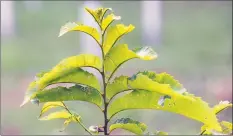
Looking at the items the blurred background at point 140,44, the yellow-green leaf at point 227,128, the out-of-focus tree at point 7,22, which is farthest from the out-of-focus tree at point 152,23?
the yellow-green leaf at point 227,128

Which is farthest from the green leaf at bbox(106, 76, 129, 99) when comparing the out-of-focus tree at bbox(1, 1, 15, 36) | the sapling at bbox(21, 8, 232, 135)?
the out-of-focus tree at bbox(1, 1, 15, 36)

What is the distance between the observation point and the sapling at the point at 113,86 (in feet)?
1.03

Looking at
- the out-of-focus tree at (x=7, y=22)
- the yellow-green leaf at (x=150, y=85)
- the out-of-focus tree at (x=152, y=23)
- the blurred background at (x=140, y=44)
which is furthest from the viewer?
the out-of-focus tree at (x=152, y=23)

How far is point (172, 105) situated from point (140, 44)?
3.58m

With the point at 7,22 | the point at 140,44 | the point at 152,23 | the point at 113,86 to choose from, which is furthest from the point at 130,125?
the point at 152,23

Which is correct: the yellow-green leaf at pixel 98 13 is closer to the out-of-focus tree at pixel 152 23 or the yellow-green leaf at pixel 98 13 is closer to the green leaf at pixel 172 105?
the green leaf at pixel 172 105

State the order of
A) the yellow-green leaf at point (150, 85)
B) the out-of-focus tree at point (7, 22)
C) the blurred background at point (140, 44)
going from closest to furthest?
the yellow-green leaf at point (150, 85), the blurred background at point (140, 44), the out-of-focus tree at point (7, 22)

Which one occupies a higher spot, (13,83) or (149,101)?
(149,101)

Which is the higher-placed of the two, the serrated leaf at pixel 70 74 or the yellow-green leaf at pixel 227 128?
the serrated leaf at pixel 70 74

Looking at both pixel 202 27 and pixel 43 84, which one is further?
pixel 202 27

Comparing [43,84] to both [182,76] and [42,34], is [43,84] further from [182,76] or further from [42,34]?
[42,34]

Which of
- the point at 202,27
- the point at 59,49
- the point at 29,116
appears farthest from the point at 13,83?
the point at 202,27

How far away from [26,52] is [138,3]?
1.65m

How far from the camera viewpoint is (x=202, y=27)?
4.30 metres
